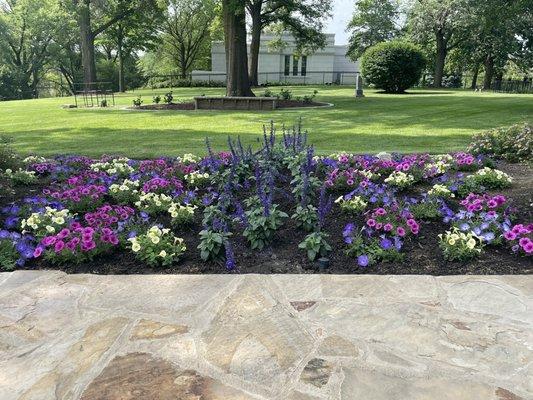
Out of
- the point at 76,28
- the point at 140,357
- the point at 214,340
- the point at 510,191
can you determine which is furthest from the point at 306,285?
the point at 76,28

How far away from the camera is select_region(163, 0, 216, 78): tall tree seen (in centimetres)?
4287

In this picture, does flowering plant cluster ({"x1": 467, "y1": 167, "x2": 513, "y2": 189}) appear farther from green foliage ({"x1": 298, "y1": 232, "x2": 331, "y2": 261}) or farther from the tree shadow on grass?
the tree shadow on grass

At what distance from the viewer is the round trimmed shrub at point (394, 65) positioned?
22484mm

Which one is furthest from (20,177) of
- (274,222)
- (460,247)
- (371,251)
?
(460,247)

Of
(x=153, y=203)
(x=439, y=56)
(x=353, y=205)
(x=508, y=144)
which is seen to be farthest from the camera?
(x=439, y=56)

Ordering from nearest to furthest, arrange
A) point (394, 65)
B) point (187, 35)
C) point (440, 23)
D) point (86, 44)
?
point (394, 65) < point (86, 44) < point (440, 23) < point (187, 35)

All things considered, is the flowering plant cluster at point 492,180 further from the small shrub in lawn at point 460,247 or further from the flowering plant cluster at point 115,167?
the flowering plant cluster at point 115,167

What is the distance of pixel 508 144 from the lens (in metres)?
6.06

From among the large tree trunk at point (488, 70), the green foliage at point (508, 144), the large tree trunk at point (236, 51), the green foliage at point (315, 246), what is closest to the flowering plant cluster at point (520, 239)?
the green foliage at point (315, 246)

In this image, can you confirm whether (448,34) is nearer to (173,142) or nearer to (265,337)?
(173,142)

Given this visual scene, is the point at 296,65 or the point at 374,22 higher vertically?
the point at 374,22

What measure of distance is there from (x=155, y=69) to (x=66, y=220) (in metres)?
51.2

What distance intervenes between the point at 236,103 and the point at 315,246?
39.1 feet

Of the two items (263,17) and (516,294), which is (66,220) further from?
(263,17)
